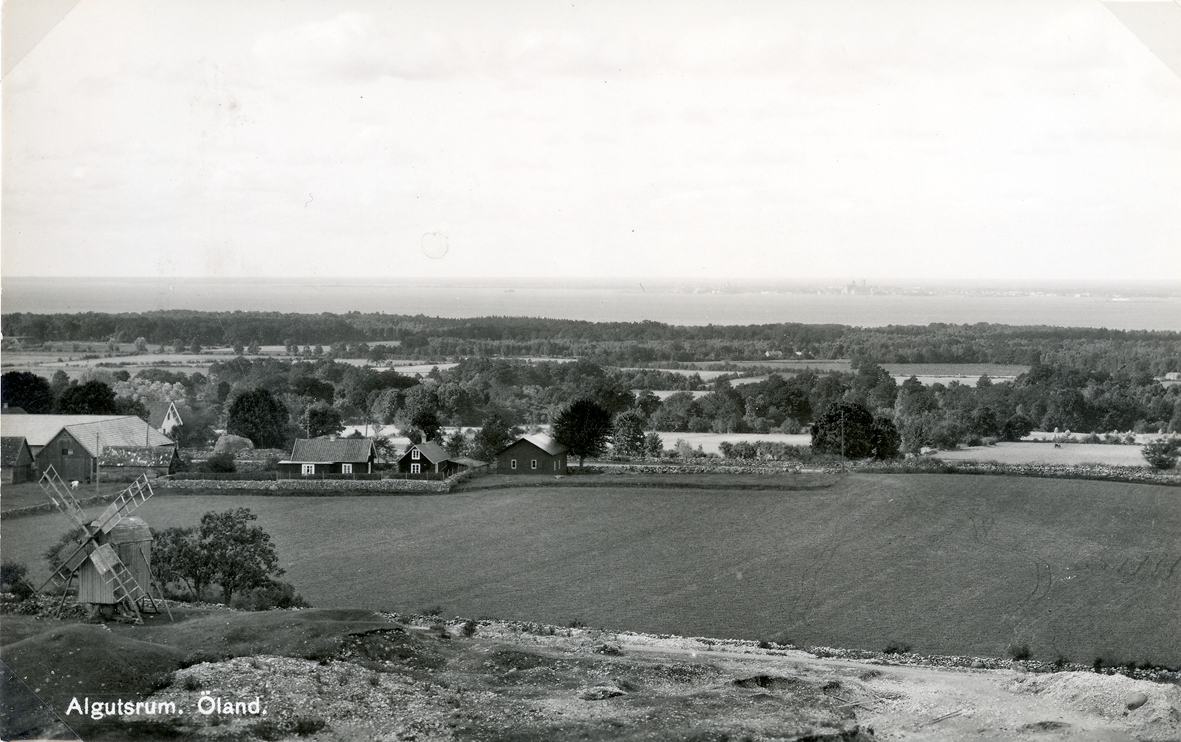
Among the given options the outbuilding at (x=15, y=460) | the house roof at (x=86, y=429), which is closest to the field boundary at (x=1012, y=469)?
the house roof at (x=86, y=429)

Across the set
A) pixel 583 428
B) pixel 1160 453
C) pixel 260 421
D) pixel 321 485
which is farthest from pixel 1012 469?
pixel 260 421

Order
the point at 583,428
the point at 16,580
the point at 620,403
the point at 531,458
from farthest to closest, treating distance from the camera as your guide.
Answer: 1. the point at 620,403
2. the point at 583,428
3. the point at 531,458
4. the point at 16,580

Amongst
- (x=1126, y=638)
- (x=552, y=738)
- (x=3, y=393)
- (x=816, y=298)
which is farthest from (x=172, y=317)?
(x=1126, y=638)

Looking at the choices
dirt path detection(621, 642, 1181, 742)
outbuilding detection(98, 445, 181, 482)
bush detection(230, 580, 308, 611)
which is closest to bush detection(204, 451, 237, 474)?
outbuilding detection(98, 445, 181, 482)

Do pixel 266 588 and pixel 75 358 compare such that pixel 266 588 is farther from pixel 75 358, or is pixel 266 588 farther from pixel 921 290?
pixel 921 290

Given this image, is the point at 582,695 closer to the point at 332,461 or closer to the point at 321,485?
the point at 321,485
